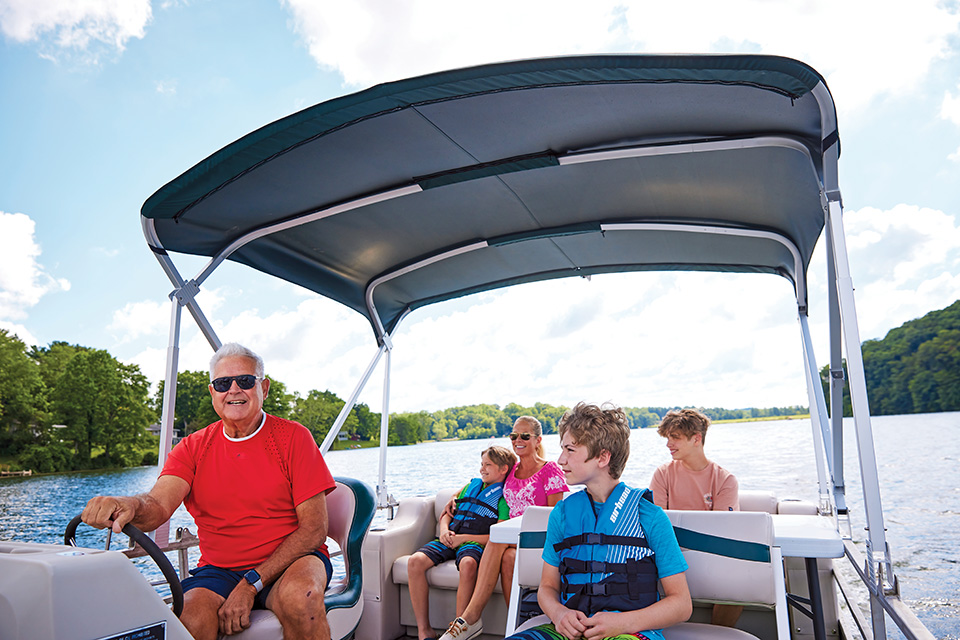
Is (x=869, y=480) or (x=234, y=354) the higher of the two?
(x=234, y=354)

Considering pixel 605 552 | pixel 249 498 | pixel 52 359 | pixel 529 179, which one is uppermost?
pixel 52 359

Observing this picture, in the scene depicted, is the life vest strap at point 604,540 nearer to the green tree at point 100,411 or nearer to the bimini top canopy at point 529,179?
the bimini top canopy at point 529,179

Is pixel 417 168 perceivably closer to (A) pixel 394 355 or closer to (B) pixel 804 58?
(B) pixel 804 58

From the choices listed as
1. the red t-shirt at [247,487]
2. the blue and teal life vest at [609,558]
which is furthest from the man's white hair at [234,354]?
the blue and teal life vest at [609,558]

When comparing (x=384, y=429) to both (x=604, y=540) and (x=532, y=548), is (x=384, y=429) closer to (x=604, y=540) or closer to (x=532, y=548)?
(x=532, y=548)

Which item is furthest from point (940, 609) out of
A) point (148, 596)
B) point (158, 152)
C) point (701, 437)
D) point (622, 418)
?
point (158, 152)

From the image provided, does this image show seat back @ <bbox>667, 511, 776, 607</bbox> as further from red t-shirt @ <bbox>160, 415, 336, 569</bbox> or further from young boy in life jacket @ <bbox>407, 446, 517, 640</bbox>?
young boy in life jacket @ <bbox>407, 446, 517, 640</bbox>

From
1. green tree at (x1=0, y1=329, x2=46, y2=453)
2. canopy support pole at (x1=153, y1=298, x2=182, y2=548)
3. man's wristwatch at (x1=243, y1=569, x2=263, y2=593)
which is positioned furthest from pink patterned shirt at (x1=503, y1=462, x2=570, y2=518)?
green tree at (x1=0, y1=329, x2=46, y2=453)

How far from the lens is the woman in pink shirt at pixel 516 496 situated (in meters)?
3.04

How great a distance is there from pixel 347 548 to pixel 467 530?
47.1 inches

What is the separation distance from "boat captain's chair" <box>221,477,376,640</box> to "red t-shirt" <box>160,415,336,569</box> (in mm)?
186

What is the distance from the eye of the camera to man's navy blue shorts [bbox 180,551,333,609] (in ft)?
6.88

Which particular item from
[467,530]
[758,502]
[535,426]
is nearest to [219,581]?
[467,530]

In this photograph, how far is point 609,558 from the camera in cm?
179
